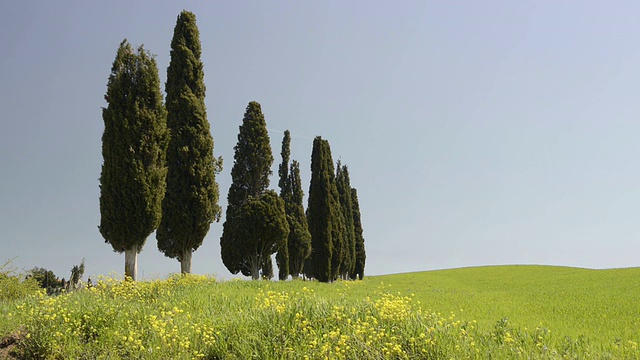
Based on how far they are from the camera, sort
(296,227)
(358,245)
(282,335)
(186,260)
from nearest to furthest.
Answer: (282,335) → (186,260) → (296,227) → (358,245)

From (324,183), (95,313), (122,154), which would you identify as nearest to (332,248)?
(324,183)

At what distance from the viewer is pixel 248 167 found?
3091 cm

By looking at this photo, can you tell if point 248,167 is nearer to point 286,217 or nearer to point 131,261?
point 286,217

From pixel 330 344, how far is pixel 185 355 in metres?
2.40

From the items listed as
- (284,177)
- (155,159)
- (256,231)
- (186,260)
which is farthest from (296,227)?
(155,159)

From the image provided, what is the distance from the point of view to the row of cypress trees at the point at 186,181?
19.3m

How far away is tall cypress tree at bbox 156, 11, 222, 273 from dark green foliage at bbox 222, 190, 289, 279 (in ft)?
11.7

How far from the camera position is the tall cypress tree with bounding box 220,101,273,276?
29.9m

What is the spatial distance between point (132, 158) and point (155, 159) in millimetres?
950

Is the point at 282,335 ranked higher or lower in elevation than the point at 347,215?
lower

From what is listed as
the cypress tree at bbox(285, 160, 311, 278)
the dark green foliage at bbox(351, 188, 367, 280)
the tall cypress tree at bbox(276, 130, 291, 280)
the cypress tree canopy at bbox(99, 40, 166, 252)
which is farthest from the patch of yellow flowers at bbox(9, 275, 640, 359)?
the dark green foliage at bbox(351, 188, 367, 280)

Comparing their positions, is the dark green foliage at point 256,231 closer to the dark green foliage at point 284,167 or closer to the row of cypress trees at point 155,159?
the row of cypress trees at point 155,159

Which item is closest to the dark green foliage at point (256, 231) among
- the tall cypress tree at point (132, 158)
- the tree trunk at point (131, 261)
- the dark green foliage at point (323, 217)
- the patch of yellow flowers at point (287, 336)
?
the tall cypress tree at point (132, 158)

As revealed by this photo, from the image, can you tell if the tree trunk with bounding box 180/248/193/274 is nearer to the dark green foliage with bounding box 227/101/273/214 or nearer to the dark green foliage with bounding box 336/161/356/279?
the dark green foliage with bounding box 227/101/273/214
